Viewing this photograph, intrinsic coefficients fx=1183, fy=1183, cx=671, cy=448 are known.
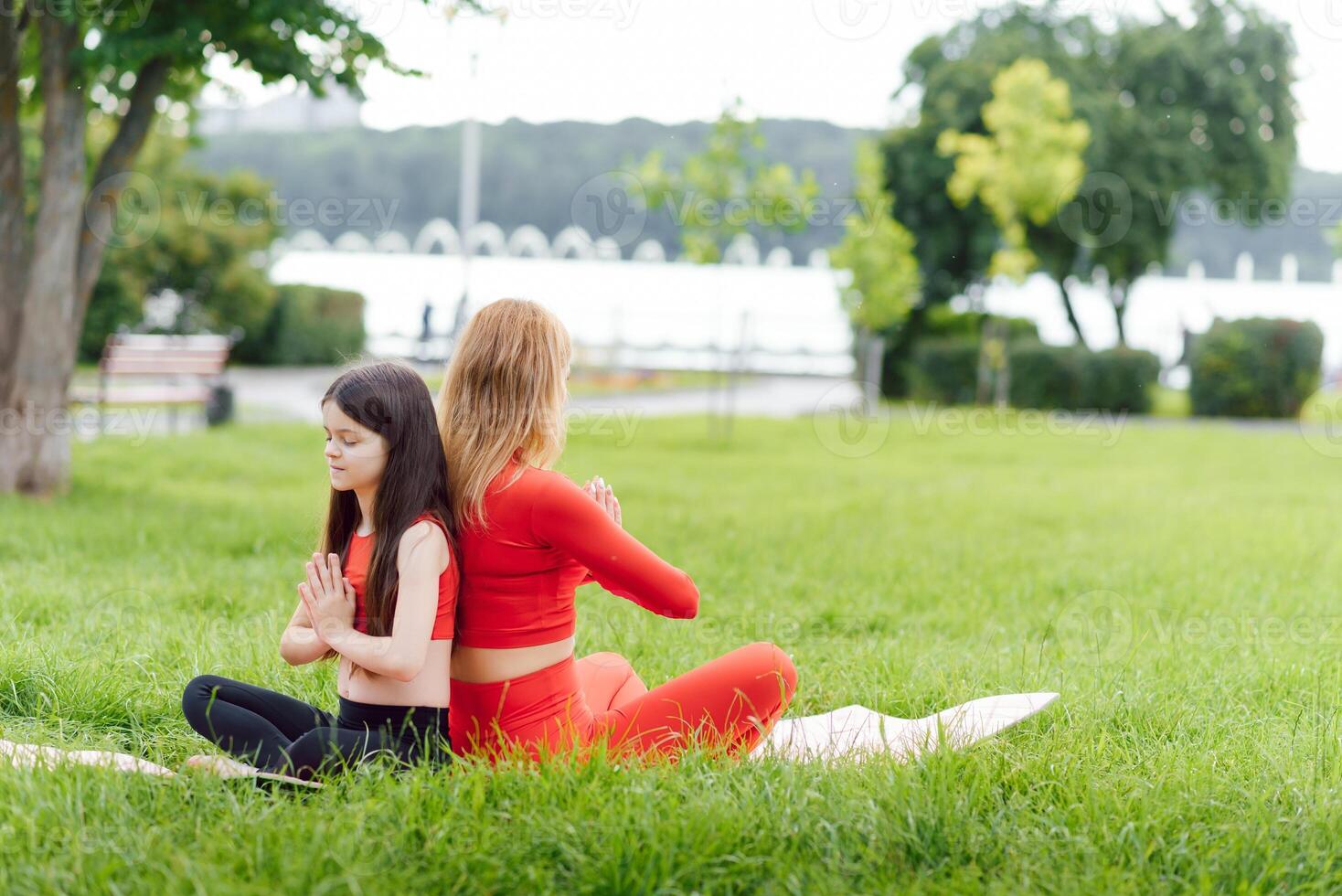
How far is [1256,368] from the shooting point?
20.2 metres

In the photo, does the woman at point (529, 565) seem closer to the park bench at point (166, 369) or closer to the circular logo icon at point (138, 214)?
the park bench at point (166, 369)

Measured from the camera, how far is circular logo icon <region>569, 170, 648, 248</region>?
13698 mm

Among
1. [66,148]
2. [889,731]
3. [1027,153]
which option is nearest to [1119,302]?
[1027,153]

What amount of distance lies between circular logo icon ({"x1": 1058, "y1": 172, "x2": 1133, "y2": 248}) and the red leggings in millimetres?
24834

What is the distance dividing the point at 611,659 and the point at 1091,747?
4.42 feet

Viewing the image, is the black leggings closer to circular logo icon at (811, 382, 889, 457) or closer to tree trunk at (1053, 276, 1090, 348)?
circular logo icon at (811, 382, 889, 457)

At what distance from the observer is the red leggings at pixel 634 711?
112 inches

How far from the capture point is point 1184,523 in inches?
327

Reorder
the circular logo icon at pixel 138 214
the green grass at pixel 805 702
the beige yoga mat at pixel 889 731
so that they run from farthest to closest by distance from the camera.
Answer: the circular logo icon at pixel 138 214
the beige yoga mat at pixel 889 731
the green grass at pixel 805 702

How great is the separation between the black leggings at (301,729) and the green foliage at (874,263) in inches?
670

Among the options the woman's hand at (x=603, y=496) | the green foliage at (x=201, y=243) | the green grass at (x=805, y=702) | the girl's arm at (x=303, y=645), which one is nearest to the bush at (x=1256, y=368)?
the green grass at (x=805, y=702)

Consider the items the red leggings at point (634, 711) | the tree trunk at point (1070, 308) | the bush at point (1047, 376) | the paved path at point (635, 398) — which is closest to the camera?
the red leggings at point (634, 711)

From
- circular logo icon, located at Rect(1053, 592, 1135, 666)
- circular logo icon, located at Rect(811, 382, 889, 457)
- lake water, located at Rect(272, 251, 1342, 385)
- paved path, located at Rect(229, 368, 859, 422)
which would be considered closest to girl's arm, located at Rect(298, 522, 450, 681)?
circular logo icon, located at Rect(1053, 592, 1135, 666)

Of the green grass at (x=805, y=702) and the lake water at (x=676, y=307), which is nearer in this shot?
the green grass at (x=805, y=702)
